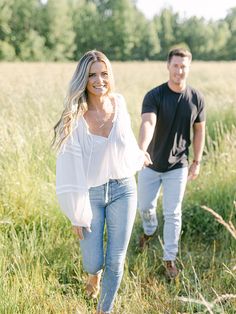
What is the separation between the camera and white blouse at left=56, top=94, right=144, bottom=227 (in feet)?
8.62

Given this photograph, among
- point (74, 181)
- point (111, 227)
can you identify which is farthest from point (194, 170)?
point (74, 181)

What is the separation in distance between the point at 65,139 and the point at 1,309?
3.69ft

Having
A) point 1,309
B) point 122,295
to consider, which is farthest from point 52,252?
point 1,309

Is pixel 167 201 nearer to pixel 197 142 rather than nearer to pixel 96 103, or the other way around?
pixel 197 142

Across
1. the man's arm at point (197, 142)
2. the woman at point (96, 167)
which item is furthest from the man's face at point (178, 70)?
the woman at point (96, 167)

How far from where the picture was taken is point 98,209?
2785 mm

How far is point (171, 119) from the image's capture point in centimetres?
366

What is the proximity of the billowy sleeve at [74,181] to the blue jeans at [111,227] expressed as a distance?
130 millimetres

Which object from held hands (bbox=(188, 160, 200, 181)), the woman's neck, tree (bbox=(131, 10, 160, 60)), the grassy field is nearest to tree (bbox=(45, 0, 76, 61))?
tree (bbox=(131, 10, 160, 60))

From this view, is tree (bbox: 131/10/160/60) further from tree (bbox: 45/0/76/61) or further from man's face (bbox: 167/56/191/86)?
man's face (bbox: 167/56/191/86)

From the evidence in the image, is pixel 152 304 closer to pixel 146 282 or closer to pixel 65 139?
pixel 146 282

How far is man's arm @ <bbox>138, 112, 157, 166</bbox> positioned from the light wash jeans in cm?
41

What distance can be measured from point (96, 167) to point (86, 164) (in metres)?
0.07

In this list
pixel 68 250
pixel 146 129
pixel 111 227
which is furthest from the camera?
pixel 68 250
